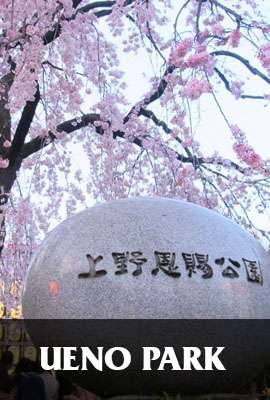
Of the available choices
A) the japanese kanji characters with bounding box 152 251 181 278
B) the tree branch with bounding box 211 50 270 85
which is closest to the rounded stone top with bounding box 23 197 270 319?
the japanese kanji characters with bounding box 152 251 181 278

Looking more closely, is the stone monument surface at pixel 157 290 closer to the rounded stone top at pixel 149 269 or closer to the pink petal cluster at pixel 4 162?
the rounded stone top at pixel 149 269

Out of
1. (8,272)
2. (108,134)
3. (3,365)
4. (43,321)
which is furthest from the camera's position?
(8,272)

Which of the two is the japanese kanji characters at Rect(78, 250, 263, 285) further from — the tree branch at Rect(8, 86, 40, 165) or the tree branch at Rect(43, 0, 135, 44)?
the tree branch at Rect(43, 0, 135, 44)

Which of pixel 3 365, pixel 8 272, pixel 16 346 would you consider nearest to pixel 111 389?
pixel 3 365

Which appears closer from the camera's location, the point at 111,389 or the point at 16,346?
the point at 111,389

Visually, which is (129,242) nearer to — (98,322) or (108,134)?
(98,322)

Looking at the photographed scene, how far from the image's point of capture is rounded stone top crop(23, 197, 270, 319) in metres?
4.90

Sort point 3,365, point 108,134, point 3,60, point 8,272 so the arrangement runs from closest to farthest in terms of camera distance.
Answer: point 3,365
point 3,60
point 108,134
point 8,272

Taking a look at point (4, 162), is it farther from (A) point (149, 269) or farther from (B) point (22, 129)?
A: (A) point (149, 269)

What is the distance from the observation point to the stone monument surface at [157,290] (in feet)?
16.0

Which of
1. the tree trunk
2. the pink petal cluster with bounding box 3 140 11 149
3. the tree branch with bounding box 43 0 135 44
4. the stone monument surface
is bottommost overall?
the stone monument surface

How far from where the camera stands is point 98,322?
16.1 feet

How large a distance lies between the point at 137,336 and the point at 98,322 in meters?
0.33

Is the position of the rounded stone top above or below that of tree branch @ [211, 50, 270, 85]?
below
